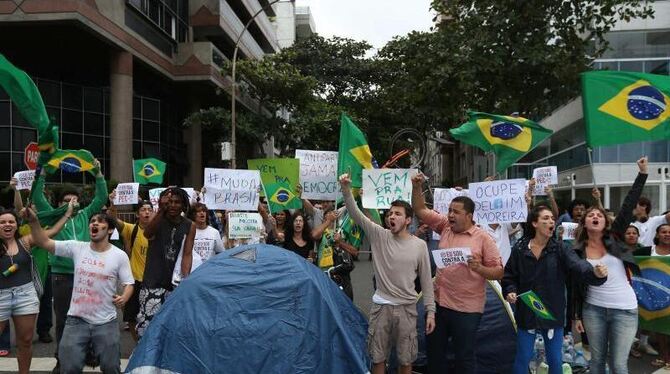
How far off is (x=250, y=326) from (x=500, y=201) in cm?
318

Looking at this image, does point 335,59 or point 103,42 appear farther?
point 335,59

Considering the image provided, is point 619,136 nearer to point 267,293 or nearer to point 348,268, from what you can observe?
point 348,268

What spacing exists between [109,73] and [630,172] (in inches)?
801

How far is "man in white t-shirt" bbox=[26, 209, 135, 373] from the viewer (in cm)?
475

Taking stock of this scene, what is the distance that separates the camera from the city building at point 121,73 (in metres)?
20.4

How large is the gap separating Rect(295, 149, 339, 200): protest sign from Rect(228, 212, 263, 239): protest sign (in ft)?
4.07

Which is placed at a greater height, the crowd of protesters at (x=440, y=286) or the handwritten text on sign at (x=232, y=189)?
the handwritten text on sign at (x=232, y=189)

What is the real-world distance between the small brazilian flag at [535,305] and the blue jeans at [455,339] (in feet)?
1.32

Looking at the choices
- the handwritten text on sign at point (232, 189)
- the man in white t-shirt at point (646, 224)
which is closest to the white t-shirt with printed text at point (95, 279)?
the handwritten text on sign at point (232, 189)

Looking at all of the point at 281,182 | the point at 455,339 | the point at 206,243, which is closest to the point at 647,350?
the point at 455,339

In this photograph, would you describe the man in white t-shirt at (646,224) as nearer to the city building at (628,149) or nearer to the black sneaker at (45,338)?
the black sneaker at (45,338)

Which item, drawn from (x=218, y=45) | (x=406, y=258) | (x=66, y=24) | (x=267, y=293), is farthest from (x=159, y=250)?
(x=218, y=45)

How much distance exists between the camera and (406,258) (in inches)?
196

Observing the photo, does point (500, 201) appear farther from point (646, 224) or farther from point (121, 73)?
point (121, 73)
